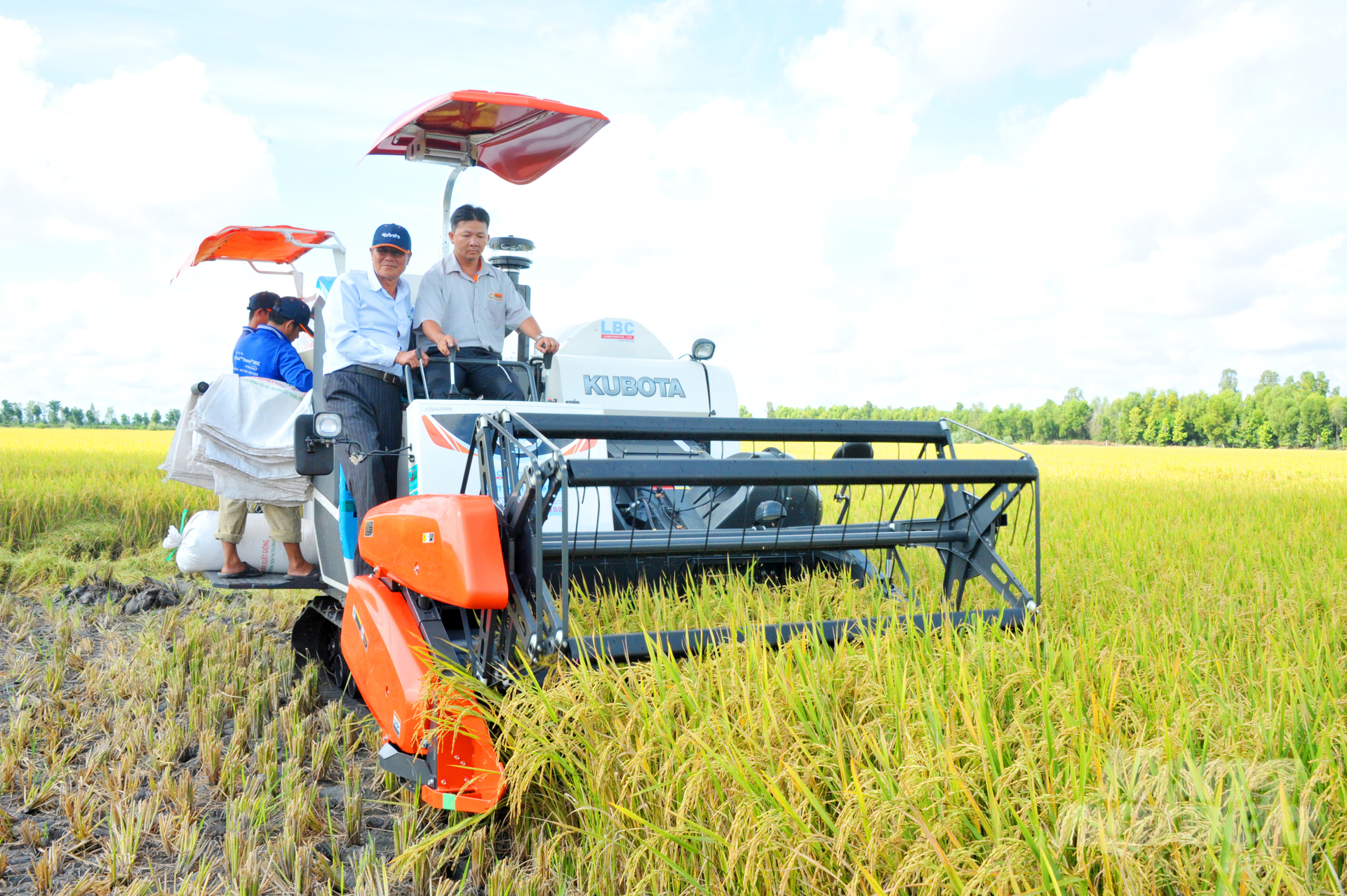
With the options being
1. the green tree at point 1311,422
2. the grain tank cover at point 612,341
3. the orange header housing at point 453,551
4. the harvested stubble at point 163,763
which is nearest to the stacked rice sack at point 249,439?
the harvested stubble at point 163,763

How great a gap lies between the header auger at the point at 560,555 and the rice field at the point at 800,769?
4.6 inches

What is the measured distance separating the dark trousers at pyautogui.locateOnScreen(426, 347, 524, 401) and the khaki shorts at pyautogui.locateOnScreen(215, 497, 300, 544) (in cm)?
128

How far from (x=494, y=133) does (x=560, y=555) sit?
375 cm

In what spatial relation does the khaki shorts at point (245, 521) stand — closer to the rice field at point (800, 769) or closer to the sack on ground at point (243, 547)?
the sack on ground at point (243, 547)

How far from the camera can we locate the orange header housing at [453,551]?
2.69 m

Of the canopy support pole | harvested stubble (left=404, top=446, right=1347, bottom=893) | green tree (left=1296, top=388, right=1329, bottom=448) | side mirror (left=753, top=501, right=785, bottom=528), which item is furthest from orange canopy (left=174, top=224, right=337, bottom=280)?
green tree (left=1296, top=388, right=1329, bottom=448)

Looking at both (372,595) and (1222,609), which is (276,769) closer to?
(372,595)

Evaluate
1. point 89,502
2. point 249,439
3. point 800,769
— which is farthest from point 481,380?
point 89,502

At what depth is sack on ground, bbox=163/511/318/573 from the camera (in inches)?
212

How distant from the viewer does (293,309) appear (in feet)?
18.3

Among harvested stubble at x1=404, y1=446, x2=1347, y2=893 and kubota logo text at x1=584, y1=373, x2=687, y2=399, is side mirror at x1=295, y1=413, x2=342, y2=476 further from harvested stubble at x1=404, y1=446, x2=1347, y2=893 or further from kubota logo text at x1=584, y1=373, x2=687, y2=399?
kubota logo text at x1=584, y1=373, x2=687, y2=399

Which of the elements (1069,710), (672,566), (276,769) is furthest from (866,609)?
(276,769)

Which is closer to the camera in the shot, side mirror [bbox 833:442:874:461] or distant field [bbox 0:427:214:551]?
side mirror [bbox 833:442:874:461]

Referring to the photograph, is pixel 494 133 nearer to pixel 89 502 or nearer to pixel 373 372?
pixel 373 372
